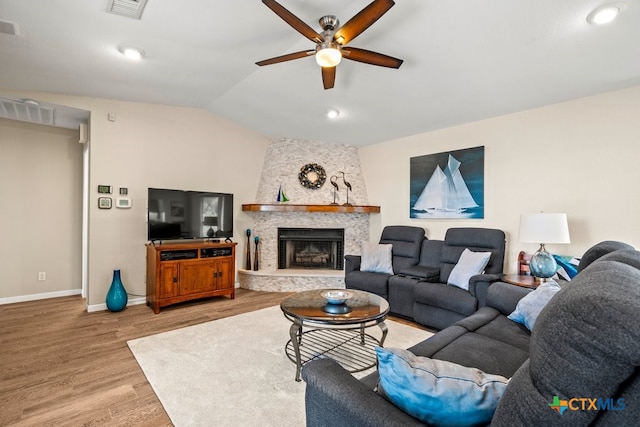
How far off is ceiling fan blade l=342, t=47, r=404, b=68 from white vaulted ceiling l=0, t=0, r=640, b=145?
28 centimetres

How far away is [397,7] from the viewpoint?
221cm

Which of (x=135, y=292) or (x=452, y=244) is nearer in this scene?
(x=452, y=244)

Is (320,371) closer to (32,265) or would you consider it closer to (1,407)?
(1,407)

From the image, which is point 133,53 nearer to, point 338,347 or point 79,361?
point 79,361

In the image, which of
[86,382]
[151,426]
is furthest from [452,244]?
[86,382]

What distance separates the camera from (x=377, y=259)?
4.21 metres

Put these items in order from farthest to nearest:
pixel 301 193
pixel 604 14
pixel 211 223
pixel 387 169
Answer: pixel 301 193, pixel 387 169, pixel 211 223, pixel 604 14

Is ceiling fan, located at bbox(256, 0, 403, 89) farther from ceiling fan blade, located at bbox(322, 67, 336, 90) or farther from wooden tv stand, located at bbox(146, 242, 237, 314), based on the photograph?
wooden tv stand, located at bbox(146, 242, 237, 314)

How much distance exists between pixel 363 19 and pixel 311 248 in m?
4.15

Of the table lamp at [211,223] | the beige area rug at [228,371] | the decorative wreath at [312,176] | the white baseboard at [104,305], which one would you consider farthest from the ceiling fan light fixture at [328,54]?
the white baseboard at [104,305]

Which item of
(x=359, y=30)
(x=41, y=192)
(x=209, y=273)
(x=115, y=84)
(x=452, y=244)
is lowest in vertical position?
(x=209, y=273)

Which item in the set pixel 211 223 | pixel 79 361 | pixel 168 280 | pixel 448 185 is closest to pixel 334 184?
pixel 448 185

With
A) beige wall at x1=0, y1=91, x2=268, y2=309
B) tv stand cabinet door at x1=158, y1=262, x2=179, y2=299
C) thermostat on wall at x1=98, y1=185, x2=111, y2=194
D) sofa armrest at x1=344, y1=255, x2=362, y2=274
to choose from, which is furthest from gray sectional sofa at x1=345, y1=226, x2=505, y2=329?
thermostat on wall at x1=98, y1=185, x2=111, y2=194

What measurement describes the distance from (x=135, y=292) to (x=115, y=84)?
2.66m
